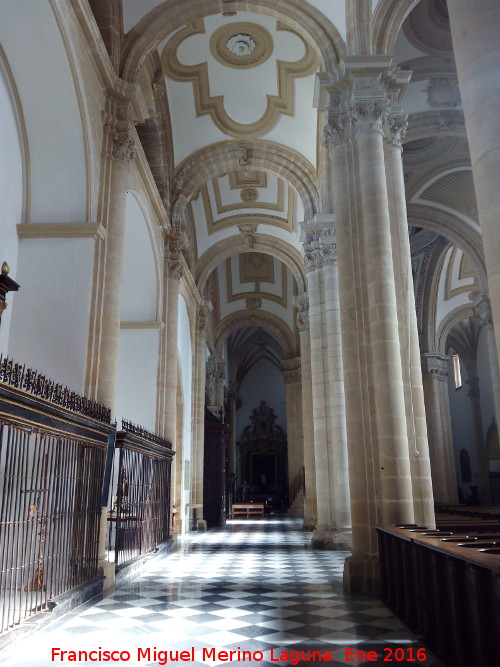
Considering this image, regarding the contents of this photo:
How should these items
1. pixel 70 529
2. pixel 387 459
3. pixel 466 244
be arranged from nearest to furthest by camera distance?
pixel 70 529 < pixel 387 459 < pixel 466 244

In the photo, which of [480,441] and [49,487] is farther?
[480,441]

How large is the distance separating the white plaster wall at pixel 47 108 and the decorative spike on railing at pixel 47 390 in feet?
9.54

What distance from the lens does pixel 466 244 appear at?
1662 cm

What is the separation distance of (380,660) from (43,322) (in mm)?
5868

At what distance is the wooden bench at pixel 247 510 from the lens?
23531mm

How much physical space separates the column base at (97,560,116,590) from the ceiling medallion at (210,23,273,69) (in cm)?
1019

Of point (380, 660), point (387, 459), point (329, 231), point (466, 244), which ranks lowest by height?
point (380, 660)

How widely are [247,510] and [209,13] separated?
1854cm

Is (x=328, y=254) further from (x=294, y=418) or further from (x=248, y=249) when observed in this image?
(x=294, y=418)

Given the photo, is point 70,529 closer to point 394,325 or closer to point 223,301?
point 394,325

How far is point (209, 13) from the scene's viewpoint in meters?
10.2

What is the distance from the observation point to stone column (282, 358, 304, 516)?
82.6ft

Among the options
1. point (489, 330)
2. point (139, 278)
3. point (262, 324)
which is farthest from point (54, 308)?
point (262, 324)

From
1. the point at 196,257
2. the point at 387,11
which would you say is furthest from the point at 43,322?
the point at 196,257
